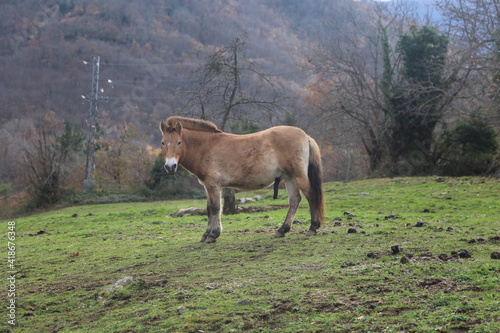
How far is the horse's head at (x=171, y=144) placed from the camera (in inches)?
388

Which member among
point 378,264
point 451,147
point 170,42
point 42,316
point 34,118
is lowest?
point 42,316

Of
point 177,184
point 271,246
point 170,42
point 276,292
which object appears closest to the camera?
point 276,292

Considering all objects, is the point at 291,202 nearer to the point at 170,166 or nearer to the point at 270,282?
the point at 170,166

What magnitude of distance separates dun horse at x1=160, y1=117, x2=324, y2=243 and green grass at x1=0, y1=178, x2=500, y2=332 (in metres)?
0.68

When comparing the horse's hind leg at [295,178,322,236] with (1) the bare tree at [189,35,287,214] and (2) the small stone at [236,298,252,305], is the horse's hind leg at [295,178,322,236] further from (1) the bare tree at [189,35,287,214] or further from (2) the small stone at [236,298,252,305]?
(1) the bare tree at [189,35,287,214]

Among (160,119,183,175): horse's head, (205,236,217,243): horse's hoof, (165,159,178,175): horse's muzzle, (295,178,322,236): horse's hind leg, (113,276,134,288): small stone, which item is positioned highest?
(160,119,183,175): horse's head

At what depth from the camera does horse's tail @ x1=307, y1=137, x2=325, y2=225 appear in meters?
10.1

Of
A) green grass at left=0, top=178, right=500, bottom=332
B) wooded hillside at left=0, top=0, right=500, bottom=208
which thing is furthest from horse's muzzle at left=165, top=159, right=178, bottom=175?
wooded hillside at left=0, top=0, right=500, bottom=208

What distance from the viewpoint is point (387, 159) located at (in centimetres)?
3356

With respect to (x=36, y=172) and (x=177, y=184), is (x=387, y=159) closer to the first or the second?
(x=177, y=184)

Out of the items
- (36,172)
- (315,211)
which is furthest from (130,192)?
(315,211)

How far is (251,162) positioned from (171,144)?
1.64 m

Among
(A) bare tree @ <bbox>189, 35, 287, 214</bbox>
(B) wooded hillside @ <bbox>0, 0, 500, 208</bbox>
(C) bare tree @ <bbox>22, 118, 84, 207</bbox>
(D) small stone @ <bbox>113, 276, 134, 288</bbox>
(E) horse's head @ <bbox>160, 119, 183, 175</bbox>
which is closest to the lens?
(D) small stone @ <bbox>113, 276, 134, 288</bbox>

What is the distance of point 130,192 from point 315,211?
989 inches
